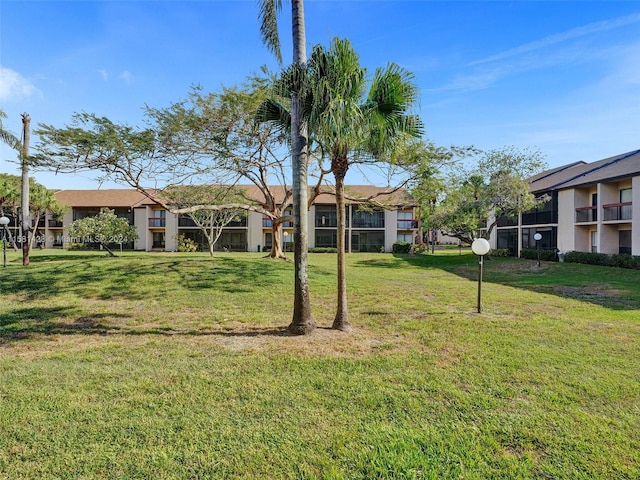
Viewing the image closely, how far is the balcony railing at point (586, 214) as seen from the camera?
24.3 meters

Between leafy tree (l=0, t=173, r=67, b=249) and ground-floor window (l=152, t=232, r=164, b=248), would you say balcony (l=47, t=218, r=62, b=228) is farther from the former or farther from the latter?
ground-floor window (l=152, t=232, r=164, b=248)

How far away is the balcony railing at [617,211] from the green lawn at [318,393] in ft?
55.2

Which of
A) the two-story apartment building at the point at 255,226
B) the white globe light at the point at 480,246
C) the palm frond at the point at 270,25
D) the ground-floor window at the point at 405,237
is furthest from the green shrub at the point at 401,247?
the palm frond at the point at 270,25

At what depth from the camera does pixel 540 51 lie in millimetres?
10711

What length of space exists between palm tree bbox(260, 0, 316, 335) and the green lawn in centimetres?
53

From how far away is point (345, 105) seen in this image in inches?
240

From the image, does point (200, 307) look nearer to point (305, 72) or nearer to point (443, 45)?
point (305, 72)

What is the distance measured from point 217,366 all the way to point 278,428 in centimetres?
205

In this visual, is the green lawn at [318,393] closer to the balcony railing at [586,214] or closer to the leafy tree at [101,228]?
the balcony railing at [586,214]

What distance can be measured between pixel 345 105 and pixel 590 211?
86.5 feet

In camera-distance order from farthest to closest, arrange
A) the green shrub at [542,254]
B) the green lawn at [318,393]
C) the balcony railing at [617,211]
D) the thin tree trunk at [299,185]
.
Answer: the green shrub at [542,254] → the balcony railing at [617,211] → the thin tree trunk at [299,185] → the green lawn at [318,393]

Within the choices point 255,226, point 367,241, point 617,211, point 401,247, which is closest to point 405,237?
point 367,241

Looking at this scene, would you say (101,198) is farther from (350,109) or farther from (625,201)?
(625,201)

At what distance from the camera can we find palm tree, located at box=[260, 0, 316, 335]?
6.72 meters
